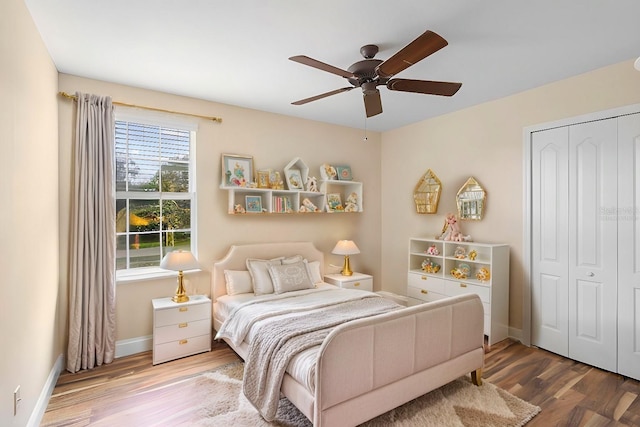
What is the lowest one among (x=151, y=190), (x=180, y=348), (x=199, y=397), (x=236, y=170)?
(x=199, y=397)

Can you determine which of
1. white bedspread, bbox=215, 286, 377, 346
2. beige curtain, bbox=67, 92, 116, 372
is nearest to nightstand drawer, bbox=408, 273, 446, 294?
white bedspread, bbox=215, 286, 377, 346

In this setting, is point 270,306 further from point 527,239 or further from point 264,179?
point 527,239

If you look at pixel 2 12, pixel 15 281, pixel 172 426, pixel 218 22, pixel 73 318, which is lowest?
pixel 172 426

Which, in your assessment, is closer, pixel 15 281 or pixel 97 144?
pixel 15 281

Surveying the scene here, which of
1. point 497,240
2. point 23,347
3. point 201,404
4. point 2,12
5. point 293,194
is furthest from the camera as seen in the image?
point 293,194

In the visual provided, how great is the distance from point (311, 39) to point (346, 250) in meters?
2.71

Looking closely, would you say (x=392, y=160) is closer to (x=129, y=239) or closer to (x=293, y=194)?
(x=293, y=194)

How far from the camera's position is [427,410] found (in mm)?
2395

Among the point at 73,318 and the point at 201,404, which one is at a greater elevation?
the point at 73,318

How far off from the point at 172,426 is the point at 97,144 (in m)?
2.45

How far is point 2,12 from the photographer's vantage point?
5.51 feet

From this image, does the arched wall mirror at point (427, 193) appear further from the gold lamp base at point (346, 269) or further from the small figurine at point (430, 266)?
the gold lamp base at point (346, 269)

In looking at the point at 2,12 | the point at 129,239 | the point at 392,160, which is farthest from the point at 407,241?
the point at 2,12

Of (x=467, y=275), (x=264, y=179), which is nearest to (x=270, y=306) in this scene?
(x=264, y=179)
